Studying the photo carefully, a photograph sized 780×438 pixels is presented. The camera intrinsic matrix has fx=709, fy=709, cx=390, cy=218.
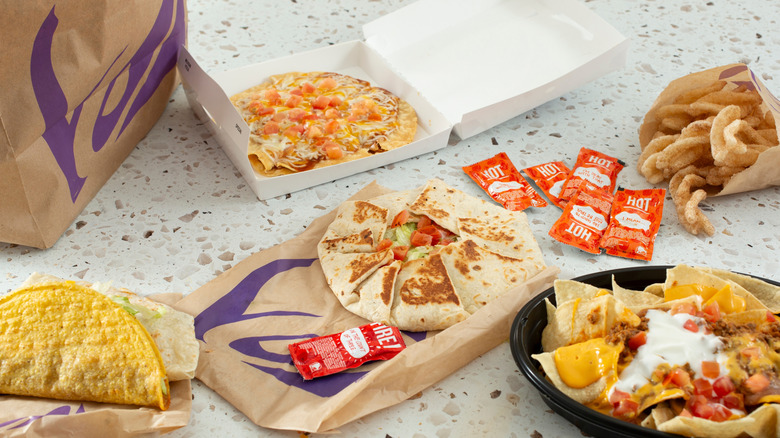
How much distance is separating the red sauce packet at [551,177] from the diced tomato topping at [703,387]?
0.87 meters

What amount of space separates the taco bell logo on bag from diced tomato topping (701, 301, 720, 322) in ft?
4.94

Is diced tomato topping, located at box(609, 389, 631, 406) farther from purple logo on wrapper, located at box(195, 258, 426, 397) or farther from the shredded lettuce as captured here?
the shredded lettuce

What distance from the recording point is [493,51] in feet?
8.63

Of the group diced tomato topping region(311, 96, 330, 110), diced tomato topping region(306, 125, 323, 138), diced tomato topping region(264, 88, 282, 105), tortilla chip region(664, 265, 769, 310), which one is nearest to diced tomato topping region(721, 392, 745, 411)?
tortilla chip region(664, 265, 769, 310)

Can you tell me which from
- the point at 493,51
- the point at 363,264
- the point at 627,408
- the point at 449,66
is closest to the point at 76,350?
the point at 363,264

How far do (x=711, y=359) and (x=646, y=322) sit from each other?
13cm

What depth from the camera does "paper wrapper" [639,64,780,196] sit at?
6.49 ft

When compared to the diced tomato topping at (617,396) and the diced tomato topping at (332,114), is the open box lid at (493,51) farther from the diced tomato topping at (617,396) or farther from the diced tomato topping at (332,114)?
the diced tomato topping at (617,396)

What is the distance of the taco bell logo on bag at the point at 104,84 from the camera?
63.3 inches

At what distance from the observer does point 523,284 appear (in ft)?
5.41

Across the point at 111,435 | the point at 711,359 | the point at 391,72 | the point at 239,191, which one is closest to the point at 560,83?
the point at 391,72

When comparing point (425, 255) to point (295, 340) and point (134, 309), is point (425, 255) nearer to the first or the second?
point (295, 340)

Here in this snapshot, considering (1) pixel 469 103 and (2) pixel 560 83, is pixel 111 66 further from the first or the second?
(2) pixel 560 83

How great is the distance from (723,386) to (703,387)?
0.11 ft
